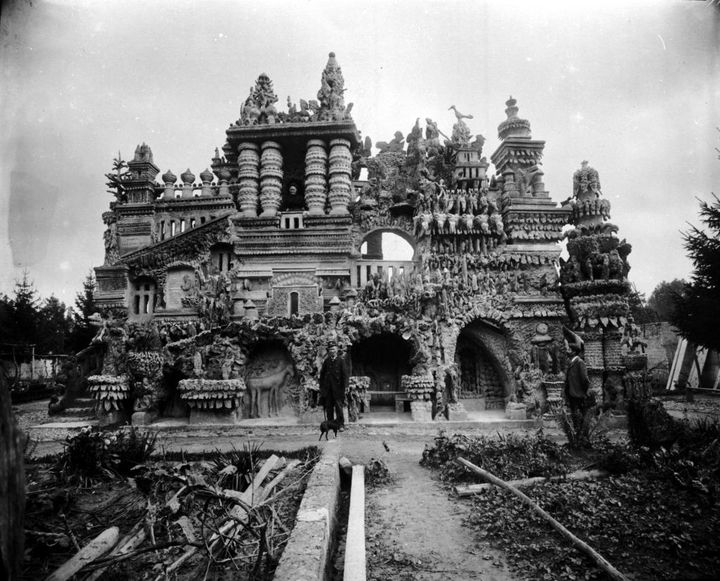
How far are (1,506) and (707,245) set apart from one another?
17046 millimetres

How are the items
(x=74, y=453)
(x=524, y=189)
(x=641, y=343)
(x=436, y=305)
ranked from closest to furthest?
(x=74, y=453)
(x=436, y=305)
(x=641, y=343)
(x=524, y=189)

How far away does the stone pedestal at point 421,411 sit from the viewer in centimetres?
1454

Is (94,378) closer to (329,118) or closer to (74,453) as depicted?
(74,453)

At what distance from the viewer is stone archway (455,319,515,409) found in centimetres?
1736

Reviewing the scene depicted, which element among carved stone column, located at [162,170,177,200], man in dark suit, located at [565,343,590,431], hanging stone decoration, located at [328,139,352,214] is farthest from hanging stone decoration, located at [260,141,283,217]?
man in dark suit, located at [565,343,590,431]

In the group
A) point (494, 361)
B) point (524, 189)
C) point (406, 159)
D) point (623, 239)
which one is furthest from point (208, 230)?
point (623, 239)

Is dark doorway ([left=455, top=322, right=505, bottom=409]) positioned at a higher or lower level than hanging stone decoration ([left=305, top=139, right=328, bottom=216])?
lower

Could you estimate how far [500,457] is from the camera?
26.7ft

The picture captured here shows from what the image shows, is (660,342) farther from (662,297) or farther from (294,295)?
(294,295)

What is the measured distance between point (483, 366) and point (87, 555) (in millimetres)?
16307

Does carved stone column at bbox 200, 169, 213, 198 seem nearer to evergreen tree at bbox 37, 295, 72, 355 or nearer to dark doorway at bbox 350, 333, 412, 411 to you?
evergreen tree at bbox 37, 295, 72, 355

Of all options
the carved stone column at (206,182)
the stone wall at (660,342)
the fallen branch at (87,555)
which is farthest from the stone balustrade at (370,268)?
the stone wall at (660,342)

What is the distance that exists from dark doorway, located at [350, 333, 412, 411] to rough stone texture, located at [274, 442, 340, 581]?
11268 mm

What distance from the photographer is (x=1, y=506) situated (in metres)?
2.21
